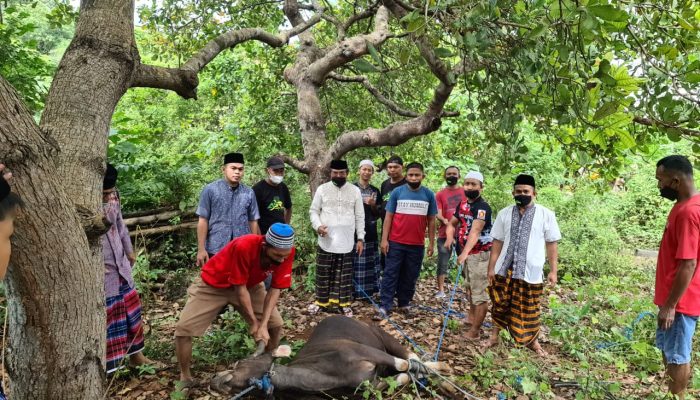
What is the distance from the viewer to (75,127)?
2.69 m

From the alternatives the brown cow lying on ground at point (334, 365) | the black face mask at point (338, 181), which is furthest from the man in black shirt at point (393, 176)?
the brown cow lying on ground at point (334, 365)

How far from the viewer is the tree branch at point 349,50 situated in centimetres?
538

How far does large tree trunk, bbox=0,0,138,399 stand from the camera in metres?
2.30

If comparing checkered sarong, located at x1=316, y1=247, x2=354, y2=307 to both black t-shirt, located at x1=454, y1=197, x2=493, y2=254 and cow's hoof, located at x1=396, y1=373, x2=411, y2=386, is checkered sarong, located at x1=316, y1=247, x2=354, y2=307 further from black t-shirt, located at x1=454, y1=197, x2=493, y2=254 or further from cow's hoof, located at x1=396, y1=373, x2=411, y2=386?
cow's hoof, located at x1=396, y1=373, x2=411, y2=386

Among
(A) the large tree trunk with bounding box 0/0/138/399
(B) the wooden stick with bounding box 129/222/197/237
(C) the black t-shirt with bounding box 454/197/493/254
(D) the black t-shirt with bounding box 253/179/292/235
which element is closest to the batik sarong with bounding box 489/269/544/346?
(C) the black t-shirt with bounding box 454/197/493/254

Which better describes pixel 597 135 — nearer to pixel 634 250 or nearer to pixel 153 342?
pixel 153 342

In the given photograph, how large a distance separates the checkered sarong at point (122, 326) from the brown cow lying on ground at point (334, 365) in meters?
1.16

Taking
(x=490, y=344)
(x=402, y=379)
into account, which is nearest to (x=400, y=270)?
(x=490, y=344)

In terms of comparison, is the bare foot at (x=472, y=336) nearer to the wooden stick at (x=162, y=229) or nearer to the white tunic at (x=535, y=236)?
the white tunic at (x=535, y=236)

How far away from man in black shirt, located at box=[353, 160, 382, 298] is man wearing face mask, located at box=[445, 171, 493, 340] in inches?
53.9

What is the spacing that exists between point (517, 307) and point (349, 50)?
11.2 ft

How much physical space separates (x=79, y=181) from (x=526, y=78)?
109 inches

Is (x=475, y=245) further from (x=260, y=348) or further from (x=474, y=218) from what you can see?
(x=260, y=348)

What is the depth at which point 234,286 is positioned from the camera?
396 centimetres
